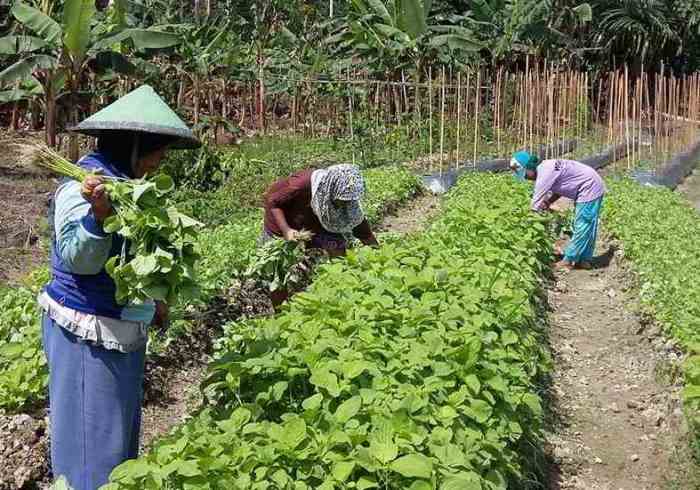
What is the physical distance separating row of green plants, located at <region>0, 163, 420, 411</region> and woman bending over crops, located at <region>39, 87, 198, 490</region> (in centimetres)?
38

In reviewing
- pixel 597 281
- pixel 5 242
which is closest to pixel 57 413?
pixel 5 242

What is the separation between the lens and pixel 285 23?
23125 millimetres

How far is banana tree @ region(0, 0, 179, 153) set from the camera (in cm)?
1212

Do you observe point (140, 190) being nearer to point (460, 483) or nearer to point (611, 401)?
point (460, 483)

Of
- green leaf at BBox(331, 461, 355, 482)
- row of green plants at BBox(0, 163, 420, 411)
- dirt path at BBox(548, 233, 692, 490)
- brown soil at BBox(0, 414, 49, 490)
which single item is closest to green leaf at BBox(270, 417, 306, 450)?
green leaf at BBox(331, 461, 355, 482)

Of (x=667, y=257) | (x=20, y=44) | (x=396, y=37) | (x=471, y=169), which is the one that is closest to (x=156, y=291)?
(x=667, y=257)

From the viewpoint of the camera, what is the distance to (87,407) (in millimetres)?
3049

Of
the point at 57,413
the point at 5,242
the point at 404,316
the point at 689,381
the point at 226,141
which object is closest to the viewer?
the point at 57,413

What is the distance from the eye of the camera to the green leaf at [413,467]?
2738mm

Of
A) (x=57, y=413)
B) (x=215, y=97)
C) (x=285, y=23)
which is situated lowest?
(x=57, y=413)

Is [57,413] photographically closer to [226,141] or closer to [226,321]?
[226,321]

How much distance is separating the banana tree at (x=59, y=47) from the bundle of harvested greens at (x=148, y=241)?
9410mm

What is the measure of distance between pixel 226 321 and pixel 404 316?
9.81 feet

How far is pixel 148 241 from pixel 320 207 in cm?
303
